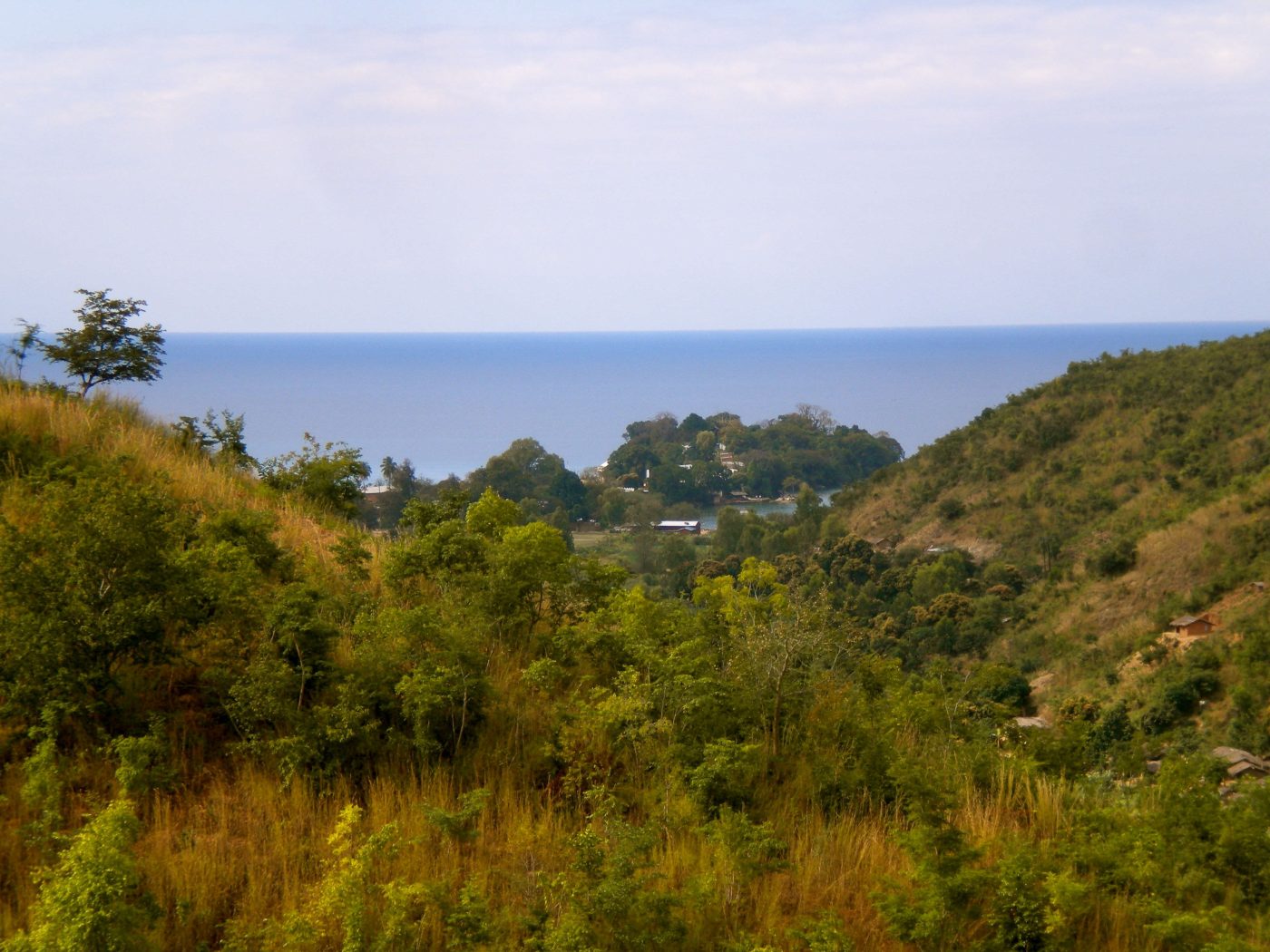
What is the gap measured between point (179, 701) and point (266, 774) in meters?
0.79

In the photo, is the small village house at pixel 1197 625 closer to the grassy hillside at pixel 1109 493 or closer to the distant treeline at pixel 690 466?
the grassy hillside at pixel 1109 493

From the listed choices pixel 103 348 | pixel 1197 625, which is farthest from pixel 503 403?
pixel 103 348

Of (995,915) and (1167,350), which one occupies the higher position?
(1167,350)

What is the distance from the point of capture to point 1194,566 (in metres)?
32.9

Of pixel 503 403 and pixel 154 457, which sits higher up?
pixel 154 457

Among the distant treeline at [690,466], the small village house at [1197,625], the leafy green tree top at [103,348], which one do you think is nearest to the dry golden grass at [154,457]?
the leafy green tree top at [103,348]

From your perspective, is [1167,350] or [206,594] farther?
[1167,350]

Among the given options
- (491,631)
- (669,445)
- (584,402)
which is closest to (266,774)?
(491,631)

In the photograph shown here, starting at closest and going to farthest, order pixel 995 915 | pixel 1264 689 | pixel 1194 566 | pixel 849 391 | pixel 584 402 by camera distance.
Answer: pixel 995 915 < pixel 1264 689 < pixel 1194 566 < pixel 584 402 < pixel 849 391

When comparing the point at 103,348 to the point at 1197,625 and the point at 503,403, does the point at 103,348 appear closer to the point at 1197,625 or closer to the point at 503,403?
the point at 1197,625

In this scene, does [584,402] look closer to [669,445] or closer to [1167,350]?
[669,445]

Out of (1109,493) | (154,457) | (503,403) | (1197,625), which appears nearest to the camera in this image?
(154,457)

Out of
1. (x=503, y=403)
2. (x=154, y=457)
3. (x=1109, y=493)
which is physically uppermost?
(x=154, y=457)

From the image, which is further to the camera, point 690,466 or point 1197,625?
point 690,466
